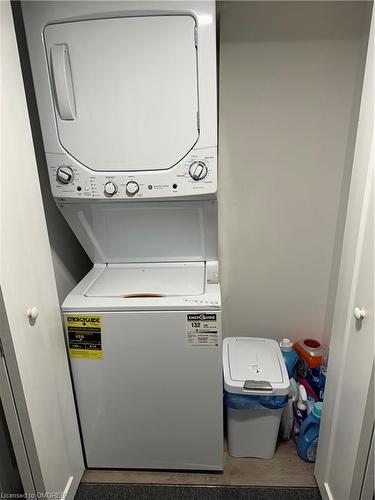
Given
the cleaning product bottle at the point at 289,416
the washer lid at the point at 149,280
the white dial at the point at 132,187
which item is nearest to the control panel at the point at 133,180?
the white dial at the point at 132,187

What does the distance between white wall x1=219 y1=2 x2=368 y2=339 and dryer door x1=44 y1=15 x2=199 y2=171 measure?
0.47 meters

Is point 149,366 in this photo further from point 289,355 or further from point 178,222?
point 289,355

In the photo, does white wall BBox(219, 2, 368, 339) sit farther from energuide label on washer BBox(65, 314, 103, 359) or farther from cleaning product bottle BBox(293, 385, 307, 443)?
energuide label on washer BBox(65, 314, 103, 359)

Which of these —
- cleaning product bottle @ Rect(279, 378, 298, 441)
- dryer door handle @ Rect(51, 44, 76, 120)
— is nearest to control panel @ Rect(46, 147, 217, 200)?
dryer door handle @ Rect(51, 44, 76, 120)

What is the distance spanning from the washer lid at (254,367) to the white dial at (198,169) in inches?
36.6

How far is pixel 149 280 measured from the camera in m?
1.62

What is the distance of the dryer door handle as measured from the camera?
1246 mm

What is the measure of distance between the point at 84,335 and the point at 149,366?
0.30 metres

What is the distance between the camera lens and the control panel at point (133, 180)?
1.35m

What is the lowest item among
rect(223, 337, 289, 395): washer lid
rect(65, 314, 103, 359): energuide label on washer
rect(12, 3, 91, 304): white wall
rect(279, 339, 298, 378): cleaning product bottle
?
rect(279, 339, 298, 378): cleaning product bottle

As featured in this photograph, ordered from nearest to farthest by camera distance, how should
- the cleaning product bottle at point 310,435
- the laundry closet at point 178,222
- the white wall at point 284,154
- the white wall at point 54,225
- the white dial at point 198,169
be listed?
the laundry closet at point 178,222, the white dial at point 198,169, the white wall at point 54,225, the white wall at point 284,154, the cleaning product bottle at point 310,435

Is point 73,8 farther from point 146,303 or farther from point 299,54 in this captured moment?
point 146,303

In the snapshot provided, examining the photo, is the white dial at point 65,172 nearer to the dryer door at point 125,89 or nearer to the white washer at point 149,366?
the dryer door at point 125,89

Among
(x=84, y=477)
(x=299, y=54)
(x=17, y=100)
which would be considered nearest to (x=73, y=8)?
(x=17, y=100)
